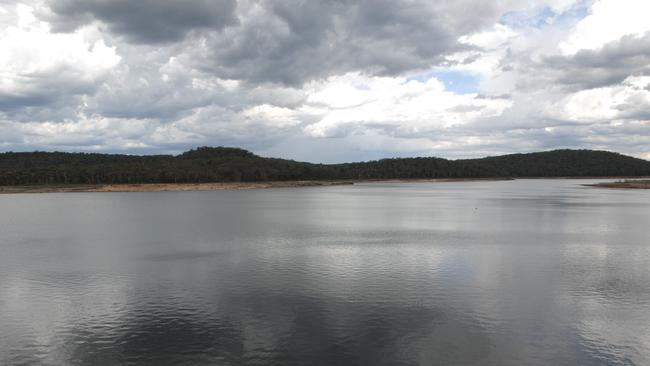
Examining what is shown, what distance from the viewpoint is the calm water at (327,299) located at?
17.2 meters

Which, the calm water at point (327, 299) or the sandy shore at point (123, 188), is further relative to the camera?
the sandy shore at point (123, 188)

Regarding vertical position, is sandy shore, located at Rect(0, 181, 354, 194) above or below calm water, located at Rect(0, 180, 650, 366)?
above

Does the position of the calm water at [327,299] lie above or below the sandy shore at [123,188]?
below

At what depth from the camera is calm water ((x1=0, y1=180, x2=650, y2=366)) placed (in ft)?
56.5

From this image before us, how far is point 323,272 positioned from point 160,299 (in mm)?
10114

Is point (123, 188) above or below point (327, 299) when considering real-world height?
above

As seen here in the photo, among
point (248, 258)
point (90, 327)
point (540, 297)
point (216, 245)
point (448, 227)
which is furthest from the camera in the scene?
point (448, 227)

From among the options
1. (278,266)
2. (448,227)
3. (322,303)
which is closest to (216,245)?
(278,266)

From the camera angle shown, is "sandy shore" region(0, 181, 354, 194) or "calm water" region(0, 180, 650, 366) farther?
"sandy shore" region(0, 181, 354, 194)

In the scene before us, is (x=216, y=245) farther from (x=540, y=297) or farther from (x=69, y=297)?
(x=540, y=297)

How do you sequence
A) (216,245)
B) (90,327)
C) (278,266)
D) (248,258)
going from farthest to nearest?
(216,245) < (248,258) < (278,266) < (90,327)

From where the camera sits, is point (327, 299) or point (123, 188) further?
point (123, 188)

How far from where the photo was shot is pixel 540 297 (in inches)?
943

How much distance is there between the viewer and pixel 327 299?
2366cm
